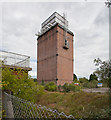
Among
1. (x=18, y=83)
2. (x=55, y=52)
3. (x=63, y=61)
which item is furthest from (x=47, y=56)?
(x=18, y=83)

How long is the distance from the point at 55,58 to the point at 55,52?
1037mm

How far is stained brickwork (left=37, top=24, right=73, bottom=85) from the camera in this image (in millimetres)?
14688

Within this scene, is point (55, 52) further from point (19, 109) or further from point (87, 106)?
point (19, 109)

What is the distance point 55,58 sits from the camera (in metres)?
14.8

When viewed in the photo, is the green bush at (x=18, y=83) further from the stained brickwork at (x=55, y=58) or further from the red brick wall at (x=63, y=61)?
the red brick wall at (x=63, y=61)

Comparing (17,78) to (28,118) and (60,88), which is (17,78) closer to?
(28,118)

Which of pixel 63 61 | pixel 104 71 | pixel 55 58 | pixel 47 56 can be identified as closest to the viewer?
pixel 104 71

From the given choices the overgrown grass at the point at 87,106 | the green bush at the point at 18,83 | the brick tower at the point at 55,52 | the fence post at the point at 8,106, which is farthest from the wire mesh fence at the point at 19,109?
the brick tower at the point at 55,52

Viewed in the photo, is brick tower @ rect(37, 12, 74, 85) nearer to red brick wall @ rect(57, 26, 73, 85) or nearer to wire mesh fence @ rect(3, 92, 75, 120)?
red brick wall @ rect(57, 26, 73, 85)

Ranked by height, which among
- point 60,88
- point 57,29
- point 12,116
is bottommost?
point 60,88

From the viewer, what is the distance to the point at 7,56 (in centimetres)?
575

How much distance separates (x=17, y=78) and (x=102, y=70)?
3.65 m

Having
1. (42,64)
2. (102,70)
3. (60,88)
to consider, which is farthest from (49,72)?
(102,70)

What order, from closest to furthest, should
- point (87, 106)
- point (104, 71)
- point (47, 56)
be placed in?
point (104, 71) → point (87, 106) → point (47, 56)
